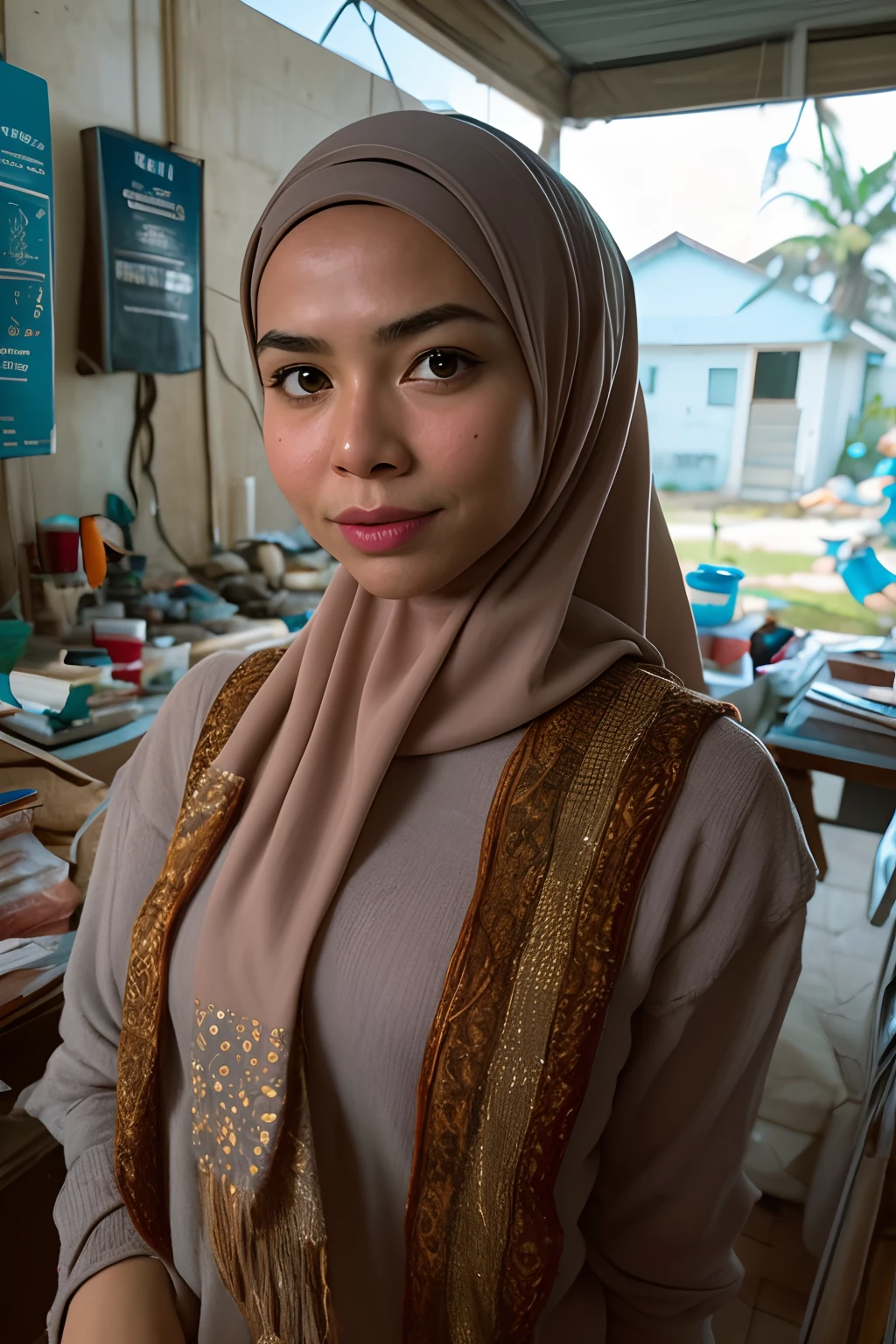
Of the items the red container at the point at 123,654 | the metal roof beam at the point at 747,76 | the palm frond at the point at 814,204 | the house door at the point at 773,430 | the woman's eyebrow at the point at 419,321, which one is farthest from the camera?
the house door at the point at 773,430

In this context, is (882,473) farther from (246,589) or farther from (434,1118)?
(434,1118)

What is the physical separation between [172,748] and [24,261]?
77 cm

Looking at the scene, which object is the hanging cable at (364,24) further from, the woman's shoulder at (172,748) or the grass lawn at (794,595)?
the grass lawn at (794,595)

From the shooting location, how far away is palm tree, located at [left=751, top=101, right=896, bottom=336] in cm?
247

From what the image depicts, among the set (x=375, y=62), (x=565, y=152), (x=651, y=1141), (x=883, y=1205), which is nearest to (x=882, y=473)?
(x=565, y=152)

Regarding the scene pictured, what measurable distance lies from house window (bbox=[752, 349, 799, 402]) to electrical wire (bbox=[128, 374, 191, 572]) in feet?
6.82

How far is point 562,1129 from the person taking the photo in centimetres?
57

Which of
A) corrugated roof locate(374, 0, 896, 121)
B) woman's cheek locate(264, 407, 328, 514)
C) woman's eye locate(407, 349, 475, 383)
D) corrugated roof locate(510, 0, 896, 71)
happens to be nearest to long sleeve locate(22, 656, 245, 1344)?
woman's cheek locate(264, 407, 328, 514)

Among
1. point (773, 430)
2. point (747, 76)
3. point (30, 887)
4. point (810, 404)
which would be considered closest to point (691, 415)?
point (773, 430)

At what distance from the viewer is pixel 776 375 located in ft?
9.24

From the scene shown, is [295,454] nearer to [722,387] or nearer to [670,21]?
[670,21]

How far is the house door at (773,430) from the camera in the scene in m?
2.81

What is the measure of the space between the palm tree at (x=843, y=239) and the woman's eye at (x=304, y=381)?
2.46 metres

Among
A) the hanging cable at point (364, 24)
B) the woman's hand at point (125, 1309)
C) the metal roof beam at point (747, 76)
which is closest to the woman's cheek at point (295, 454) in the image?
the woman's hand at point (125, 1309)
